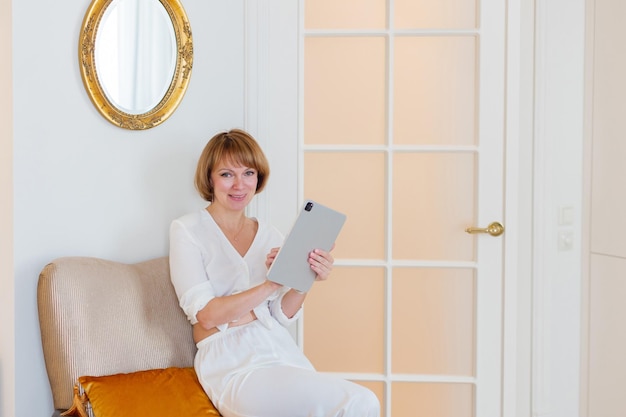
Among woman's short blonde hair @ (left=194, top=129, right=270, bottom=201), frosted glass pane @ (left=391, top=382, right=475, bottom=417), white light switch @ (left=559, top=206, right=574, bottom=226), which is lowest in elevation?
frosted glass pane @ (left=391, top=382, right=475, bottom=417)

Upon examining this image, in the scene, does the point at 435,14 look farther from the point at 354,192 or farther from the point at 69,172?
the point at 69,172

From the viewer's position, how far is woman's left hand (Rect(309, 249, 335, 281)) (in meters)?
2.06

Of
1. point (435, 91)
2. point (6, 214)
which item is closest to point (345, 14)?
point (435, 91)

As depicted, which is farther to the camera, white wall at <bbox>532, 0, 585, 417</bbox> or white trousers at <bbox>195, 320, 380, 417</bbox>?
white wall at <bbox>532, 0, 585, 417</bbox>

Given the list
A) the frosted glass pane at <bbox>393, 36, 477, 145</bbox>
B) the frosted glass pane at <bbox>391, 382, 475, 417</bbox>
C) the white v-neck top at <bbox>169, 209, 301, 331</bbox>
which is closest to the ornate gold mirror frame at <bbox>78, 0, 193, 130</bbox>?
the white v-neck top at <bbox>169, 209, 301, 331</bbox>

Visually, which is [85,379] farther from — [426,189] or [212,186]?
[426,189]

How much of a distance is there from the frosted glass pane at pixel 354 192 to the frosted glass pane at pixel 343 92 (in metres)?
0.08

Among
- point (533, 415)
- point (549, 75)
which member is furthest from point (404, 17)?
point (533, 415)

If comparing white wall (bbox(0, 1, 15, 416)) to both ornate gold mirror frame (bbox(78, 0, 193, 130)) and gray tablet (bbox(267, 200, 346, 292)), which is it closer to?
ornate gold mirror frame (bbox(78, 0, 193, 130))

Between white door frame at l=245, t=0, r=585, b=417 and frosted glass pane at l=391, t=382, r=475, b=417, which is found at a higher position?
white door frame at l=245, t=0, r=585, b=417

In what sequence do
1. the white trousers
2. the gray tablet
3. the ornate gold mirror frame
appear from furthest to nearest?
the ornate gold mirror frame < the gray tablet < the white trousers

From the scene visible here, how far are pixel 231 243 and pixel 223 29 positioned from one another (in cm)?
84

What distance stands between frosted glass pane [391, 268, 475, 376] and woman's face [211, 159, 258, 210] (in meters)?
0.75

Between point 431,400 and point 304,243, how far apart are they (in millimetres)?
1011
